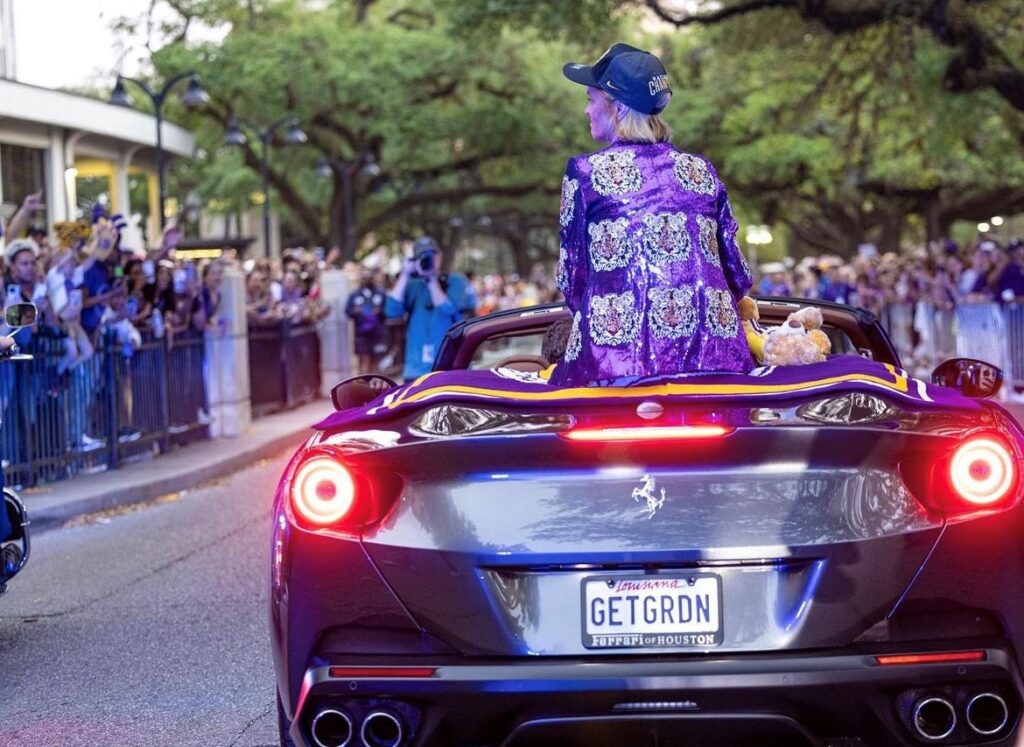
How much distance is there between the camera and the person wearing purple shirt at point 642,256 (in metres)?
4.64

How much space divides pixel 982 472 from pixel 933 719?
0.56 m

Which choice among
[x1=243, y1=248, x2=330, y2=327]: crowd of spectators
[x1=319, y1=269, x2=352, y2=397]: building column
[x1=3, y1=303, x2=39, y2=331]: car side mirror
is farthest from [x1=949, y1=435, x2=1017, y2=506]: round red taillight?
[x1=319, y1=269, x2=352, y2=397]: building column

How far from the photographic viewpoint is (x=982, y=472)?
147 inches

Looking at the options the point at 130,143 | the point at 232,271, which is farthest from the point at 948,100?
the point at 130,143

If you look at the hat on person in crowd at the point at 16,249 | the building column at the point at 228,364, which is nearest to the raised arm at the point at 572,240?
the hat on person in crowd at the point at 16,249

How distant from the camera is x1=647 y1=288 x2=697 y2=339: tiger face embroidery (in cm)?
463

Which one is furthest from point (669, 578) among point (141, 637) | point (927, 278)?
point (927, 278)

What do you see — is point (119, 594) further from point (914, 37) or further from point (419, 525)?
point (914, 37)

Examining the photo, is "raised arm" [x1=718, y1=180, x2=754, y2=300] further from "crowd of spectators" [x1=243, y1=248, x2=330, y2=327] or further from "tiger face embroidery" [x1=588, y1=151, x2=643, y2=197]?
"crowd of spectators" [x1=243, y1=248, x2=330, y2=327]

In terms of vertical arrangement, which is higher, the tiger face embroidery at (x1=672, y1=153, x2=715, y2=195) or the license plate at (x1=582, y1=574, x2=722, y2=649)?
the tiger face embroidery at (x1=672, y1=153, x2=715, y2=195)

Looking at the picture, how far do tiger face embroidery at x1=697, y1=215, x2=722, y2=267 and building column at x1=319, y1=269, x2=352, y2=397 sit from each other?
774 inches

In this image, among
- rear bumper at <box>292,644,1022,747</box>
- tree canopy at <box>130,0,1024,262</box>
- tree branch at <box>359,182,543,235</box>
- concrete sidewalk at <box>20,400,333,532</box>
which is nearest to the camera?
rear bumper at <box>292,644,1022,747</box>

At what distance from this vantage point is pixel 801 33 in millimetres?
25062

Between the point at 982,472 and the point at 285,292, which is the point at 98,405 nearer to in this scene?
the point at 285,292
